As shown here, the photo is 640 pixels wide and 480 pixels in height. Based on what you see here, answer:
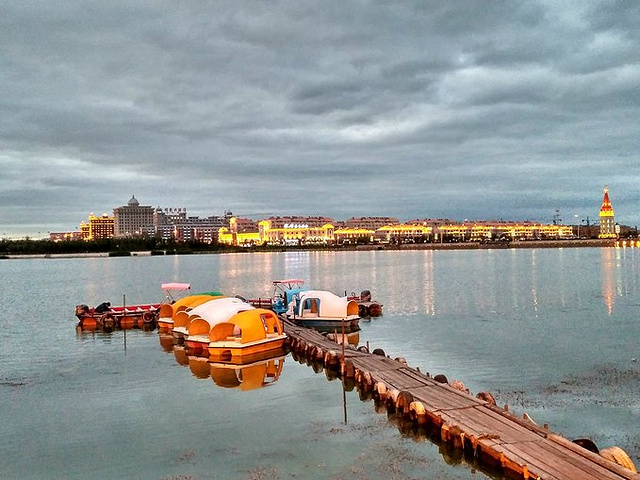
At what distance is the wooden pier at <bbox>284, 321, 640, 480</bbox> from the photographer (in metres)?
10.4

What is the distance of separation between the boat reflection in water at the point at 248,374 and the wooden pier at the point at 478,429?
9.62 feet

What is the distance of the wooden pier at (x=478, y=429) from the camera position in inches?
411

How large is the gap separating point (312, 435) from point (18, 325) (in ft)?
101

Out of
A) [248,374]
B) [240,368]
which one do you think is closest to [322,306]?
[240,368]

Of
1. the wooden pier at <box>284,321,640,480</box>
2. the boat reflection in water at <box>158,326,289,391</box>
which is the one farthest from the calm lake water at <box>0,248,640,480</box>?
the wooden pier at <box>284,321,640,480</box>

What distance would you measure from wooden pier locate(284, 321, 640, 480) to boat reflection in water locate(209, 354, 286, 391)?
9.62 feet

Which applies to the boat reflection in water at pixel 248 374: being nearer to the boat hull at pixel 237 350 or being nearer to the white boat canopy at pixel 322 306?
the boat hull at pixel 237 350

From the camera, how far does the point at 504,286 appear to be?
5872 centimetres

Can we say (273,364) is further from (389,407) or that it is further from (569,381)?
(569,381)

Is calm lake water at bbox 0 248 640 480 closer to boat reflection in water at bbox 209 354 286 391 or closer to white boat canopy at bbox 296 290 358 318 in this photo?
boat reflection in water at bbox 209 354 286 391

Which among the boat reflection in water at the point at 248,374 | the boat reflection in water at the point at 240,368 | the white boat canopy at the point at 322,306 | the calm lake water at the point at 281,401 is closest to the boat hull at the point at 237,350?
the boat reflection in water at the point at 240,368

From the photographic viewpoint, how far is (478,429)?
41.5ft

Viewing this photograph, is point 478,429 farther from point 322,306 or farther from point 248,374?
point 322,306

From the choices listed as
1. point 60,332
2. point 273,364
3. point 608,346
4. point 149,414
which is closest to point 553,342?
point 608,346
